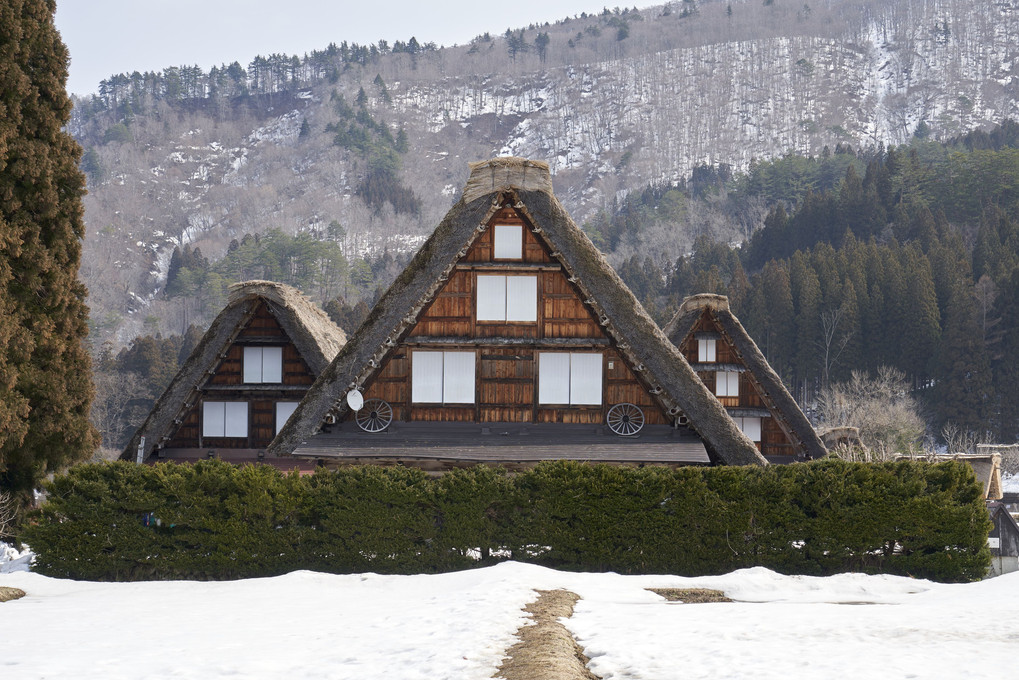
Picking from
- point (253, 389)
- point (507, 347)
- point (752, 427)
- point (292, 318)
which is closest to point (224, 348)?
point (253, 389)

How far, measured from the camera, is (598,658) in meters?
9.49

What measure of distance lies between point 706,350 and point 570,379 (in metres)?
13.3

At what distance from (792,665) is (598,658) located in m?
1.90

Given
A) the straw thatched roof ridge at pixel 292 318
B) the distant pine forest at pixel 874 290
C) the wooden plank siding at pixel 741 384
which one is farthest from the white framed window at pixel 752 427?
the distant pine forest at pixel 874 290

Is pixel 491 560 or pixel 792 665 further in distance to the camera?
pixel 491 560

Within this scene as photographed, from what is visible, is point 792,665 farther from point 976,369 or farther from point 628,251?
point 628,251

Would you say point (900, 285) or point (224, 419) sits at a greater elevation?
point (900, 285)

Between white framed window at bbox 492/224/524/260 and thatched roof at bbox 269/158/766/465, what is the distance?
0.46 m

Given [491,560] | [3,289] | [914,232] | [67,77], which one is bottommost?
[491,560]

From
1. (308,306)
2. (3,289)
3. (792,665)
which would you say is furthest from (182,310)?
(792,665)

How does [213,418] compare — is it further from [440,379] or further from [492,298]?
[492,298]

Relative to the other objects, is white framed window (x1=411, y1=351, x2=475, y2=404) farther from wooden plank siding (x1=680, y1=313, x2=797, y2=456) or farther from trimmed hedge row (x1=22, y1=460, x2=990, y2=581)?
wooden plank siding (x1=680, y1=313, x2=797, y2=456)

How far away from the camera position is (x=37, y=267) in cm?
2044

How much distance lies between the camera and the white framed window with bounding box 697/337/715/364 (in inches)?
1261
